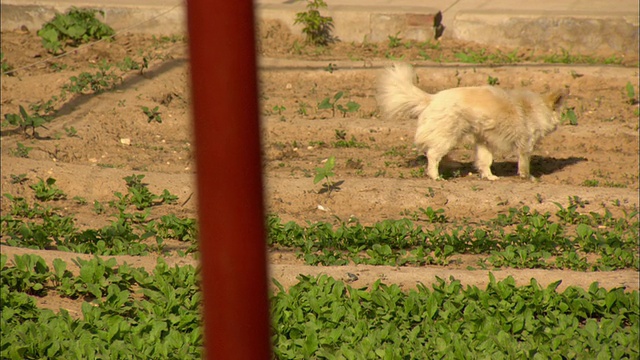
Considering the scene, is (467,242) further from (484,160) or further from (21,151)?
(21,151)

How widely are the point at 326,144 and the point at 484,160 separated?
5.74ft

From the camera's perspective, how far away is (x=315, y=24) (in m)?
12.6

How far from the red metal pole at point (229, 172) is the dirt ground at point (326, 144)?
438 cm

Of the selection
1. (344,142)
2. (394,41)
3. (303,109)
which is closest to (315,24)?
(394,41)

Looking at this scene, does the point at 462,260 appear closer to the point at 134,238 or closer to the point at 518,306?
the point at 518,306

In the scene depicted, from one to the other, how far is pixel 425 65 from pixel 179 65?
118 inches

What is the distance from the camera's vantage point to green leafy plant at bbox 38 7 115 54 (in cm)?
1285

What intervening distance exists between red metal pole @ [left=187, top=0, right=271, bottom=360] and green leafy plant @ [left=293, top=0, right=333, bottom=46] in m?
11.4

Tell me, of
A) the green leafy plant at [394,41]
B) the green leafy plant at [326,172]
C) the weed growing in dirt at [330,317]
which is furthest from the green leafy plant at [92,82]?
the weed growing in dirt at [330,317]

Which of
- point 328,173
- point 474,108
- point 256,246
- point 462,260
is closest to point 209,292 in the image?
point 256,246

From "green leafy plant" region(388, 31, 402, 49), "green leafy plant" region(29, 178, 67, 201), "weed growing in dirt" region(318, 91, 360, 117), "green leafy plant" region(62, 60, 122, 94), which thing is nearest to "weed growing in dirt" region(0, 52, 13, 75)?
"green leafy plant" region(62, 60, 122, 94)

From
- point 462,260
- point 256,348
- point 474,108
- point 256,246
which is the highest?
point 256,246

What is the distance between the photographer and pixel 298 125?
9984mm

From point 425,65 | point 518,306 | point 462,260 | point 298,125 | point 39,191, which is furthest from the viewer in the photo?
point 425,65
